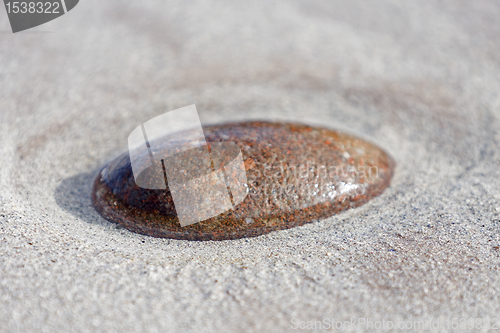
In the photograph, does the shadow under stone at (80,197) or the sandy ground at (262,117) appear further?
the shadow under stone at (80,197)

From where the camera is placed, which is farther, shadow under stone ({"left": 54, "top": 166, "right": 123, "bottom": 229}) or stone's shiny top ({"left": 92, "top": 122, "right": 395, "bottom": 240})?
shadow under stone ({"left": 54, "top": 166, "right": 123, "bottom": 229})

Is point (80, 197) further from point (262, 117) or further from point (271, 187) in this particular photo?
point (262, 117)

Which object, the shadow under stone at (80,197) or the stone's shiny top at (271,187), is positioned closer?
the stone's shiny top at (271,187)

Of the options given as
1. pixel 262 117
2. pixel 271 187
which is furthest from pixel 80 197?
pixel 262 117

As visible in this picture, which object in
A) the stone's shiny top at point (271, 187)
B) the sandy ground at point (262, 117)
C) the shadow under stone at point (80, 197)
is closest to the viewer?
the sandy ground at point (262, 117)

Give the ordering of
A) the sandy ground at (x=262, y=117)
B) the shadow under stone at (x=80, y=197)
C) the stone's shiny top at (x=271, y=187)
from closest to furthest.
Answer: the sandy ground at (x=262, y=117) → the stone's shiny top at (x=271, y=187) → the shadow under stone at (x=80, y=197)

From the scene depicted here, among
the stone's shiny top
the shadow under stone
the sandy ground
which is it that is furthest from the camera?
the shadow under stone
